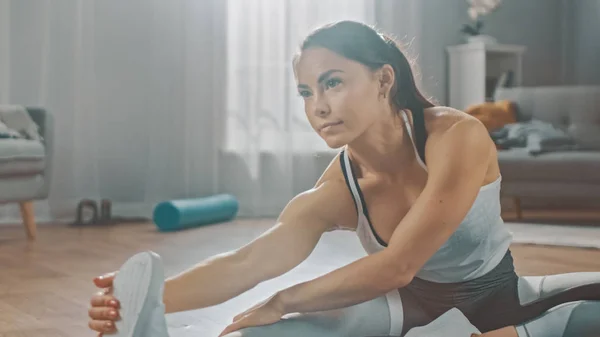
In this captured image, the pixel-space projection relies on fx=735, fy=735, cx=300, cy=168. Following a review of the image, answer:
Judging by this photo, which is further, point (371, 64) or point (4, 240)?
point (4, 240)

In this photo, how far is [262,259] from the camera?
82cm

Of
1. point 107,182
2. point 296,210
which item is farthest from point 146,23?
point 296,210

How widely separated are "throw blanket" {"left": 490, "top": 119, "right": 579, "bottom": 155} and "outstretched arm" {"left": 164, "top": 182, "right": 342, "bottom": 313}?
2019 mm

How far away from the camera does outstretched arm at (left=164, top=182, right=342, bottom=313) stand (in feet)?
2.64

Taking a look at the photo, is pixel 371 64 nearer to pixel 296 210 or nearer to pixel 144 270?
pixel 296 210

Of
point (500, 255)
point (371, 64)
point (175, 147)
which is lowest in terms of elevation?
point (175, 147)

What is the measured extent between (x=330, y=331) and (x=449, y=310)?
138 mm

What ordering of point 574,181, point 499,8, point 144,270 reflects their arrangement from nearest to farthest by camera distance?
point 144,270
point 574,181
point 499,8

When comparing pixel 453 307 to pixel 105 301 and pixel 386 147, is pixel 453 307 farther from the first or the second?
pixel 105 301

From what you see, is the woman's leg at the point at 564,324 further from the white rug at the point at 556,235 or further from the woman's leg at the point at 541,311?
the white rug at the point at 556,235

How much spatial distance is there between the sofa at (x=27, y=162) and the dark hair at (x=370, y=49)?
5.53ft

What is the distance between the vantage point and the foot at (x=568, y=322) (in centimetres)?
79

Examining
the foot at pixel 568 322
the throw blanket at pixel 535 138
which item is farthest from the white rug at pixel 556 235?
the foot at pixel 568 322

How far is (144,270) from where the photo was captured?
727mm
